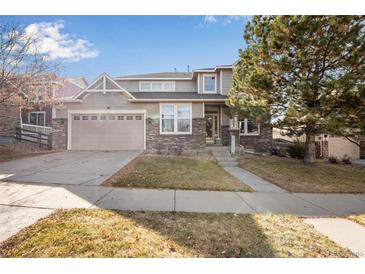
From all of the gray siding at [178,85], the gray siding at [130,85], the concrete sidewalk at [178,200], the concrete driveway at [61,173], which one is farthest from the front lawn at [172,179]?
the gray siding at [130,85]

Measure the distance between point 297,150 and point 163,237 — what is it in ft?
35.4

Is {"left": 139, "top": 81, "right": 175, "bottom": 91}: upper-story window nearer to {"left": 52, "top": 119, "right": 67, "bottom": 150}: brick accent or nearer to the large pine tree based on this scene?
{"left": 52, "top": 119, "right": 67, "bottom": 150}: brick accent

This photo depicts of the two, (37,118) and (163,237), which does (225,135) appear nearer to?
(163,237)

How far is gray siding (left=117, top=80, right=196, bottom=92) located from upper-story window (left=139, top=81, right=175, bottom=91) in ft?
1.03

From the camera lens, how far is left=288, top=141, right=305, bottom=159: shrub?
11.1 m

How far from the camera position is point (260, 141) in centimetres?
1292

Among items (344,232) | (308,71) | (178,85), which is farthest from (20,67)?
(344,232)

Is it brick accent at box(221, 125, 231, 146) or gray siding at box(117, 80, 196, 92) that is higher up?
gray siding at box(117, 80, 196, 92)

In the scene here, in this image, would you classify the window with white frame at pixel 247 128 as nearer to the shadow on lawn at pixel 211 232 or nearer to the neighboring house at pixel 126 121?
the neighboring house at pixel 126 121

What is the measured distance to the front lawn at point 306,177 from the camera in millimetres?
5918

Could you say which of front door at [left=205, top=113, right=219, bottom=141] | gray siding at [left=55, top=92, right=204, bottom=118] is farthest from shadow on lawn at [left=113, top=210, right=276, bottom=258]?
front door at [left=205, top=113, right=219, bottom=141]
